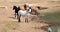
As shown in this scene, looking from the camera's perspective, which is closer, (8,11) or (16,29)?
(16,29)

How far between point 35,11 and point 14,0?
5.02m

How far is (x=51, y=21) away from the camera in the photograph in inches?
645

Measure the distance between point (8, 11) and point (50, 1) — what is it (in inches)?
302

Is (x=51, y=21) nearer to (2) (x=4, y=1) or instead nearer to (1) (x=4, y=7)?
(1) (x=4, y=7)

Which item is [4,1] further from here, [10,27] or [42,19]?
[10,27]

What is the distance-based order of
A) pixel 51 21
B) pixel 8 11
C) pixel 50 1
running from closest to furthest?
pixel 51 21 → pixel 8 11 → pixel 50 1

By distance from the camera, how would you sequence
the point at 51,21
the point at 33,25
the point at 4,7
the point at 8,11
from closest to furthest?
the point at 33,25 < the point at 51,21 < the point at 8,11 < the point at 4,7

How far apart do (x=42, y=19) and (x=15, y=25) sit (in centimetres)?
369

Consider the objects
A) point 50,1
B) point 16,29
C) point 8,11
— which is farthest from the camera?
point 50,1

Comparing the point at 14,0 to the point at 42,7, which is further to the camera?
the point at 14,0

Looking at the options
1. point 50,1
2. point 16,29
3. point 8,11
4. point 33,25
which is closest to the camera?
point 16,29

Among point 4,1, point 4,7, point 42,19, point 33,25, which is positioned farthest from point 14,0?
point 33,25

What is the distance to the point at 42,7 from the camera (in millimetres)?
22203

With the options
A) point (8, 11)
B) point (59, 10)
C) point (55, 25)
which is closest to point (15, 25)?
point (55, 25)
